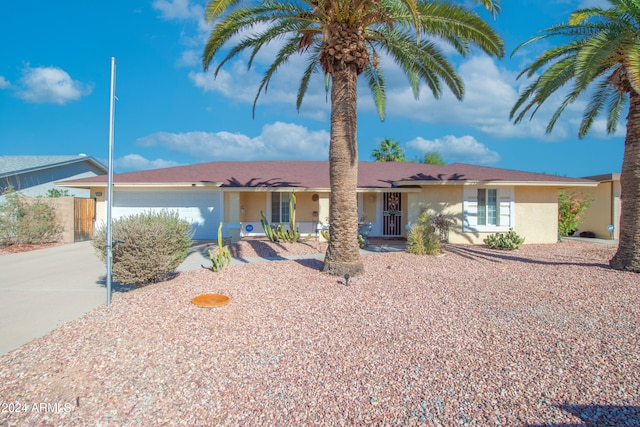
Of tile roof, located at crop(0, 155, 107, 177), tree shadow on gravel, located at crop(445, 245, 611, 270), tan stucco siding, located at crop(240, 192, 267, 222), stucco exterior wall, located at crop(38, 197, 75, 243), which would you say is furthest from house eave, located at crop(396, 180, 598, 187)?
tile roof, located at crop(0, 155, 107, 177)

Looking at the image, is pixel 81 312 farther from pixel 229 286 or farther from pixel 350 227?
pixel 350 227

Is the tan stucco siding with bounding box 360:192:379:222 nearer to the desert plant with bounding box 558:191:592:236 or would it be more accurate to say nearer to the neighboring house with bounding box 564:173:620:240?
the desert plant with bounding box 558:191:592:236

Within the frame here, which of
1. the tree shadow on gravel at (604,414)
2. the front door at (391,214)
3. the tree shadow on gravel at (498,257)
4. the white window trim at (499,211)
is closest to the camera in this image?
the tree shadow on gravel at (604,414)

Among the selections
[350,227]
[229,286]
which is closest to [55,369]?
[229,286]

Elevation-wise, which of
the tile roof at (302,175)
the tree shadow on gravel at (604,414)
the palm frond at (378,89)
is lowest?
the tree shadow on gravel at (604,414)

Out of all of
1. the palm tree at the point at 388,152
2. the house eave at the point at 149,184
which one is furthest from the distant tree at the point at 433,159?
the house eave at the point at 149,184

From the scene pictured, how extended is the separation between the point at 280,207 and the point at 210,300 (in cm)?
1250

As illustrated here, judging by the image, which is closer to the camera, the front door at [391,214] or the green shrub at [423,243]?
the green shrub at [423,243]

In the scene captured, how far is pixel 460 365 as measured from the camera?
439 centimetres

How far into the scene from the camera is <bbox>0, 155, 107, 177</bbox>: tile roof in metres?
22.1

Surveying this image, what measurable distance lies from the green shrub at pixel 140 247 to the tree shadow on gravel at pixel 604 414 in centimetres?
675

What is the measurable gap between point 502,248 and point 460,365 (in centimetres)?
1141

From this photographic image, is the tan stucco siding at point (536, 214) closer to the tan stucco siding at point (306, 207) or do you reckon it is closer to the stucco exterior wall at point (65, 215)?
the tan stucco siding at point (306, 207)

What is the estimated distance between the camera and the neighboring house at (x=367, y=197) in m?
16.5
